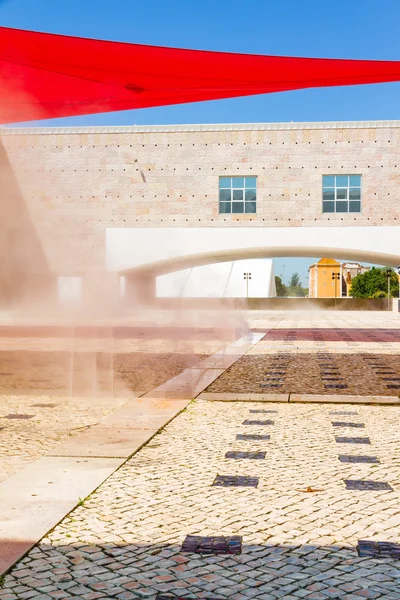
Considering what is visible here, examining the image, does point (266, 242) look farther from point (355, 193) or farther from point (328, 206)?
point (355, 193)

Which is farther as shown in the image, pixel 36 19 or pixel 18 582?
pixel 36 19

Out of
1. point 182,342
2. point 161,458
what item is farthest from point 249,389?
point 182,342

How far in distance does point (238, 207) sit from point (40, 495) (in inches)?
1156

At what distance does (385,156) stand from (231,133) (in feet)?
24.3

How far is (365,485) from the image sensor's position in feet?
12.1

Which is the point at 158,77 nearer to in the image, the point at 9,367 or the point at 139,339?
the point at 9,367

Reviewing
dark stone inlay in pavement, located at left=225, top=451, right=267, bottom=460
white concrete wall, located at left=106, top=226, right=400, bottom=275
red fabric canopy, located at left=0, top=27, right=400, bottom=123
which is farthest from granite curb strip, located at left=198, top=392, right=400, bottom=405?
white concrete wall, located at left=106, top=226, right=400, bottom=275

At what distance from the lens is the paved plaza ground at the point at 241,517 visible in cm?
242

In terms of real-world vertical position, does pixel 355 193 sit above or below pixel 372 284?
above

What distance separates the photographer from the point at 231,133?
32094 millimetres

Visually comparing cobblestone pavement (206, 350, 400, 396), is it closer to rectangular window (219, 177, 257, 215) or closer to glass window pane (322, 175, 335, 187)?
rectangular window (219, 177, 257, 215)

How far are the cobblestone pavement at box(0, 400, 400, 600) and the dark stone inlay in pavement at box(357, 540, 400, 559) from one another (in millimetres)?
42

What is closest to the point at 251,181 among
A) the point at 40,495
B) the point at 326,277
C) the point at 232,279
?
the point at 232,279

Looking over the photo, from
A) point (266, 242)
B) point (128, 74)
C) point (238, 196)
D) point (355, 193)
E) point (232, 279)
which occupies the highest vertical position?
point (355, 193)
